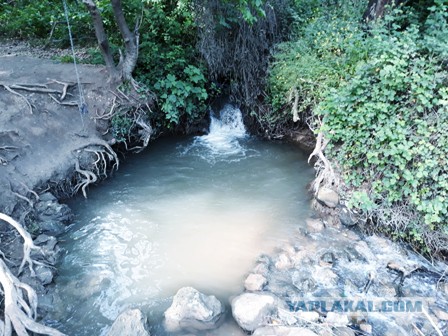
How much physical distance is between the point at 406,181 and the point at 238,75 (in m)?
5.25

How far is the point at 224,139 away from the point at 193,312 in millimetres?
5622

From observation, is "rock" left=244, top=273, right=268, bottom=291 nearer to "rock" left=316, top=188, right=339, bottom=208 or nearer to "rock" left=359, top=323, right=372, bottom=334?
"rock" left=359, top=323, right=372, bottom=334

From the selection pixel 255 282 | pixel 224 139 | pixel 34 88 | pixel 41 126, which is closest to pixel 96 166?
pixel 41 126

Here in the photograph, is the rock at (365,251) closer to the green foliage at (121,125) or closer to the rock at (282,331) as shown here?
the rock at (282,331)

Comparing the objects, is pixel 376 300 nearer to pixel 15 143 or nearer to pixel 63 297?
pixel 63 297

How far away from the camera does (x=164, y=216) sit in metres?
6.15

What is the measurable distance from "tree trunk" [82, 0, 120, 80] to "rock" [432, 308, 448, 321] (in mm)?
7355

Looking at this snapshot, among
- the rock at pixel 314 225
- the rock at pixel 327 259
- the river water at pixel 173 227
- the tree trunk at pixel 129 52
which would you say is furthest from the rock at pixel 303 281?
the tree trunk at pixel 129 52

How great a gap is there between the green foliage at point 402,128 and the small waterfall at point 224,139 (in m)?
3.21

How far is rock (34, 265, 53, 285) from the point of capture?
185 inches

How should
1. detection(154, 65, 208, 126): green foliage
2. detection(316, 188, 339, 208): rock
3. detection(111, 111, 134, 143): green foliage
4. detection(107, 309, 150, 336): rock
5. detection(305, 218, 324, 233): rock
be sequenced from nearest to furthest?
detection(107, 309, 150, 336): rock, detection(305, 218, 324, 233): rock, detection(316, 188, 339, 208): rock, detection(111, 111, 134, 143): green foliage, detection(154, 65, 208, 126): green foliage

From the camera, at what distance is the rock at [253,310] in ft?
13.3

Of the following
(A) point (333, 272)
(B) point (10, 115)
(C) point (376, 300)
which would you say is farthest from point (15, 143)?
(C) point (376, 300)

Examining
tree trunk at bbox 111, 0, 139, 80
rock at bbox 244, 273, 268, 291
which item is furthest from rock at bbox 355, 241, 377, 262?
tree trunk at bbox 111, 0, 139, 80
